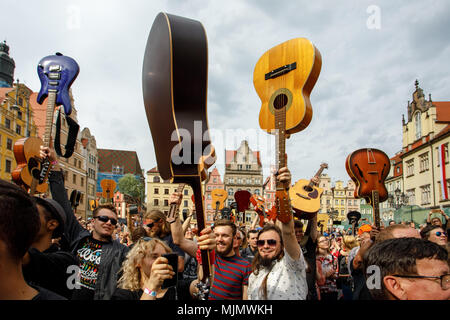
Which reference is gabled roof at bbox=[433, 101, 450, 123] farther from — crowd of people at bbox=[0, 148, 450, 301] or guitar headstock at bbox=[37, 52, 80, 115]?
guitar headstock at bbox=[37, 52, 80, 115]

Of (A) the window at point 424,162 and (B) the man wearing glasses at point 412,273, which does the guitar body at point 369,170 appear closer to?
(B) the man wearing glasses at point 412,273

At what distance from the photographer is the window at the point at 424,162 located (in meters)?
41.1

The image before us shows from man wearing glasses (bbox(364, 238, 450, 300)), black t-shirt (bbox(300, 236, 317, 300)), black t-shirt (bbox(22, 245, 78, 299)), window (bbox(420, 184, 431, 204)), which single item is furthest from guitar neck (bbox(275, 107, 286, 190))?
window (bbox(420, 184, 431, 204))

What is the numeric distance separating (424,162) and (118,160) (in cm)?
6478

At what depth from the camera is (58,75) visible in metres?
3.58

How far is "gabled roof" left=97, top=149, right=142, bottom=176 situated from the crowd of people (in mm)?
77977

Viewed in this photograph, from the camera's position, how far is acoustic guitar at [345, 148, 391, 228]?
16.8ft

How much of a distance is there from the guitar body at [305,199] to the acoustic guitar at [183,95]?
3.29 m

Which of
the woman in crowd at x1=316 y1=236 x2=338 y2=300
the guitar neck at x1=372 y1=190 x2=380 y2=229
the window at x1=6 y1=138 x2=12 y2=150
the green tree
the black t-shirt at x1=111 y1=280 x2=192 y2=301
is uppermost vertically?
the window at x1=6 y1=138 x2=12 y2=150

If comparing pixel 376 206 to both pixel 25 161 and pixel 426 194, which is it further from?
pixel 426 194

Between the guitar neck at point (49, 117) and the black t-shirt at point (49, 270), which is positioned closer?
the black t-shirt at point (49, 270)

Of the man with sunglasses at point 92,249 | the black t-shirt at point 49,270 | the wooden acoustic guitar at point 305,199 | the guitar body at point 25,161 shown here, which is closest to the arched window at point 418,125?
the wooden acoustic guitar at point 305,199

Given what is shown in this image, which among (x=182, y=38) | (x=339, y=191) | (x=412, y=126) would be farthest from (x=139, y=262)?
(x=339, y=191)
